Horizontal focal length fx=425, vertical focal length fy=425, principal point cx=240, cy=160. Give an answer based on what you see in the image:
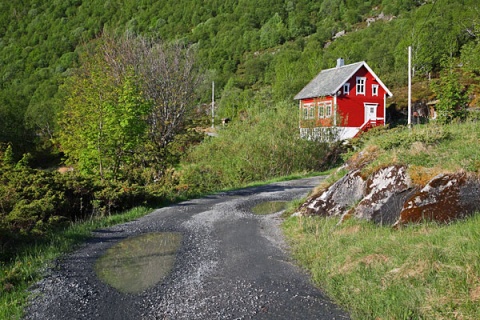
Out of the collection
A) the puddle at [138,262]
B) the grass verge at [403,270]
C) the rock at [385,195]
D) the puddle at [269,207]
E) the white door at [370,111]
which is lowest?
the puddle at [269,207]

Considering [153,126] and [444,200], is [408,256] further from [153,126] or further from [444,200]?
[153,126]

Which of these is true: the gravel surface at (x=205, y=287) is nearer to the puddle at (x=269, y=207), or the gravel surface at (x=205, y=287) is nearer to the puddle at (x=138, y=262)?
the puddle at (x=138, y=262)

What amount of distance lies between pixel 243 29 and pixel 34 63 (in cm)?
7650

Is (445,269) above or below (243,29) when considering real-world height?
below

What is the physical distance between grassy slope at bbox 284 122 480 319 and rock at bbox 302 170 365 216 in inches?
15.9

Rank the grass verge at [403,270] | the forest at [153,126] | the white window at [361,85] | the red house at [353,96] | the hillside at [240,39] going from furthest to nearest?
the hillside at [240,39] < the white window at [361,85] < the red house at [353,96] < the forest at [153,126] < the grass verge at [403,270]

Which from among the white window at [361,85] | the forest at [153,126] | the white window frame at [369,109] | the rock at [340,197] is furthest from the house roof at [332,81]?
the rock at [340,197]

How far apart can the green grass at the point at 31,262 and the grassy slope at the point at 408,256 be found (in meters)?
4.13

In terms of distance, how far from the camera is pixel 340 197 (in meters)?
9.49

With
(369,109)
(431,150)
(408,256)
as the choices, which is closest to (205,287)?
(408,256)

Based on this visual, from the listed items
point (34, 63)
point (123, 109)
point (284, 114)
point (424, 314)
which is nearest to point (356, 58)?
point (284, 114)

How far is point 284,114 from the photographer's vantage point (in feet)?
79.3

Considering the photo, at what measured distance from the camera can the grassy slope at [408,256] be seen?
4531mm

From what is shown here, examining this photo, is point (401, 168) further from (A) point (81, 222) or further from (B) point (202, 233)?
(A) point (81, 222)
